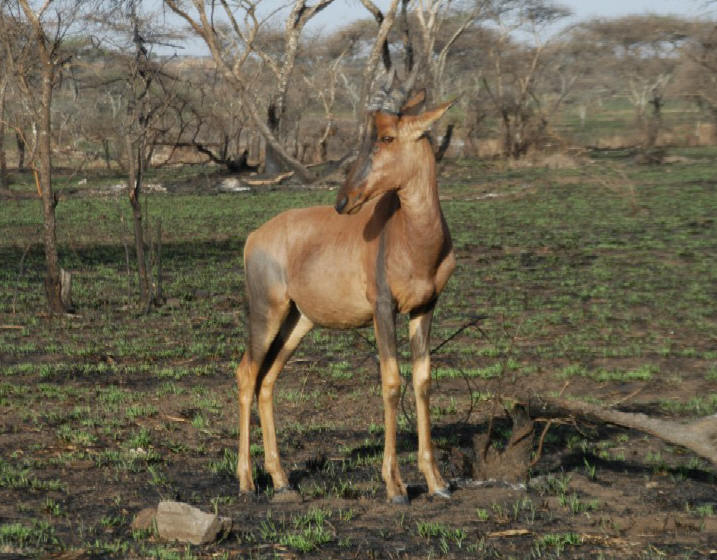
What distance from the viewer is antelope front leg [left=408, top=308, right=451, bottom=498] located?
20.6 feet

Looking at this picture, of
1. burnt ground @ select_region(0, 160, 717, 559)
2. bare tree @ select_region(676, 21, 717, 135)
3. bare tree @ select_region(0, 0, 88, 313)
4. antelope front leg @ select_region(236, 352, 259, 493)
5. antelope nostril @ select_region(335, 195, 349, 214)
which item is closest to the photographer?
burnt ground @ select_region(0, 160, 717, 559)

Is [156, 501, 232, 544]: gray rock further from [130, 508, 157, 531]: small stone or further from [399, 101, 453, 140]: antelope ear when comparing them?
[399, 101, 453, 140]: antelope ear

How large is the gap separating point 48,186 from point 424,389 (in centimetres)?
846

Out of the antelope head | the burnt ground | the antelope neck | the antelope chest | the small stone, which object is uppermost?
the antelope head

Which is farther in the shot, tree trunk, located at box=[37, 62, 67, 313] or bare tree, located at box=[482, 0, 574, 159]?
bare tree, located at box=[482, 0, 574, 159]

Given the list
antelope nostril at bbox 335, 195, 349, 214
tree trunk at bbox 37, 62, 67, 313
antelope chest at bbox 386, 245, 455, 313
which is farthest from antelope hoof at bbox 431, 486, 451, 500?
tree trunk at bbox 37, 62, 67, 313

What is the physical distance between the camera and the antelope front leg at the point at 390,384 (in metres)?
6.07

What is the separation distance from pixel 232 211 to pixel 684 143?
1210 inches

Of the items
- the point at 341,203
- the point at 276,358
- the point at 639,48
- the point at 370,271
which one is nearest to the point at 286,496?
the point at 276,358

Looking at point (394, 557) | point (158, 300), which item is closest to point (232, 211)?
point (158, 300)

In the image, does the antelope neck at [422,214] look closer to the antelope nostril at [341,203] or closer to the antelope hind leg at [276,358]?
the antelope nostril at [341,203]

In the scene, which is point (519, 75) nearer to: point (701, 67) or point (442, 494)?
point (701, 67)

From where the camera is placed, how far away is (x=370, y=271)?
6211mm

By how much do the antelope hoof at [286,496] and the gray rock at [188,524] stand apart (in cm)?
79
